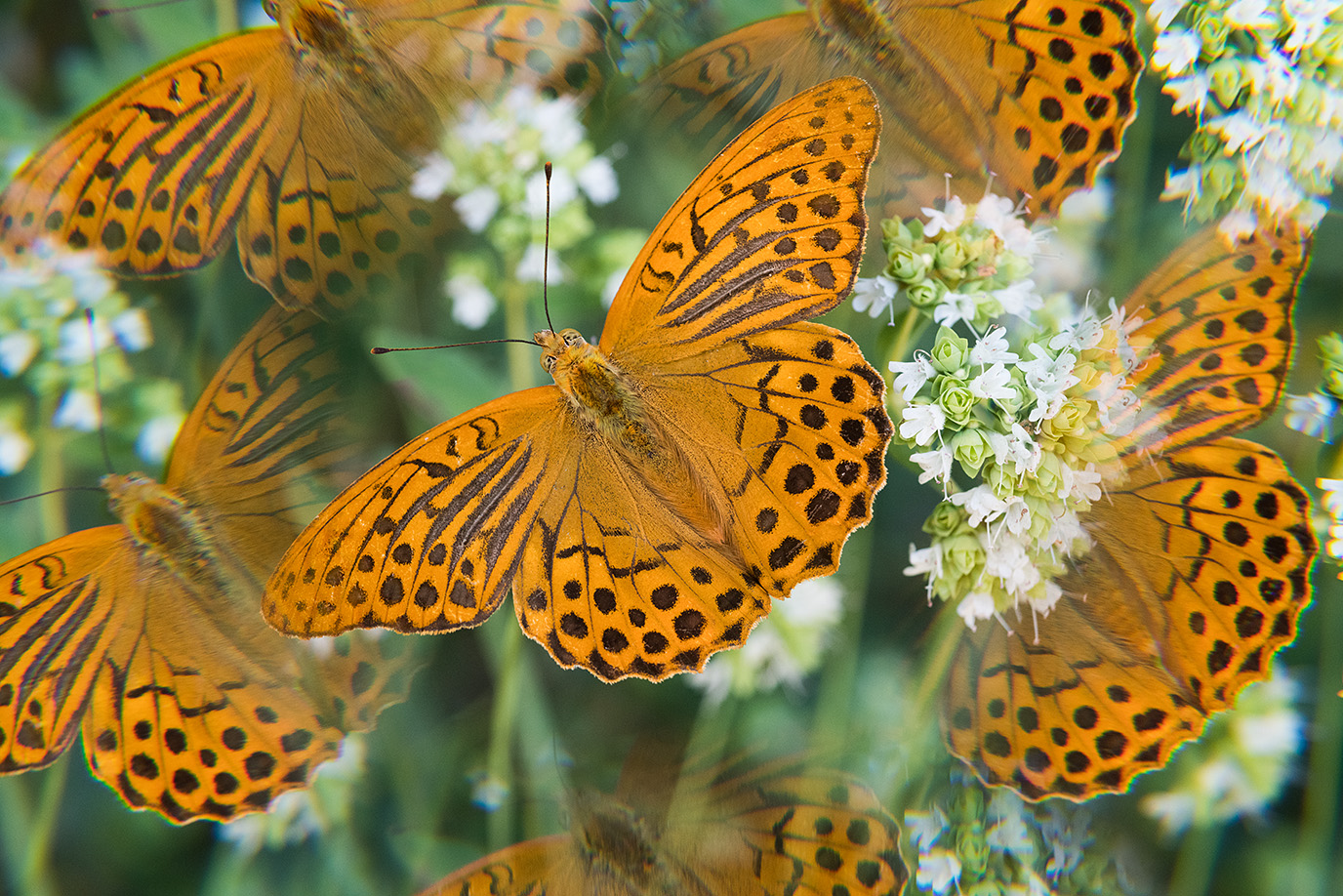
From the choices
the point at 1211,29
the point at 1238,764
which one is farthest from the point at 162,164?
the point at 1238,764

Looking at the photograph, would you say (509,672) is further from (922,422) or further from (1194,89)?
(1194,89)

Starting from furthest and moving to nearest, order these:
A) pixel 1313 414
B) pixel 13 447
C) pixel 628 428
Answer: pixel 13 447 < pixel 1313 414 < pixel 628 428

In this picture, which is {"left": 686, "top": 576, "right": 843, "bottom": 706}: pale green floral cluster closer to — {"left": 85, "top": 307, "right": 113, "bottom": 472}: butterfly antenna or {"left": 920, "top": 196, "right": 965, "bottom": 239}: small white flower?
{"left": 920, "top": 196, "right": 965, "bottom": 239}: small white flower

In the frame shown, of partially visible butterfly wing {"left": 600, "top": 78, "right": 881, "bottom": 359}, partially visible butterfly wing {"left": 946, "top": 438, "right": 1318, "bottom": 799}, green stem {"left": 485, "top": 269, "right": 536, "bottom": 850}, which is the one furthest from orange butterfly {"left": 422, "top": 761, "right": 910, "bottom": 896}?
partially visible butterfly wing {"left": 600, "top": 78, "right": 881, "bottom": 359}

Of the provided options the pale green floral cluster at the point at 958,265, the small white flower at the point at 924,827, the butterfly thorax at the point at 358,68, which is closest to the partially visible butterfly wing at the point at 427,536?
the pale green floral cluster at the point at 958,265

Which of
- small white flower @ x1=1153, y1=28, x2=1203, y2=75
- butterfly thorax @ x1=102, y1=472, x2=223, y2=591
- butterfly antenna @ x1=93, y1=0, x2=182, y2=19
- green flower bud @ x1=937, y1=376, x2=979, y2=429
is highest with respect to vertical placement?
butterfly antenna @ x1=93, y1=0, x2=182, y2=19
